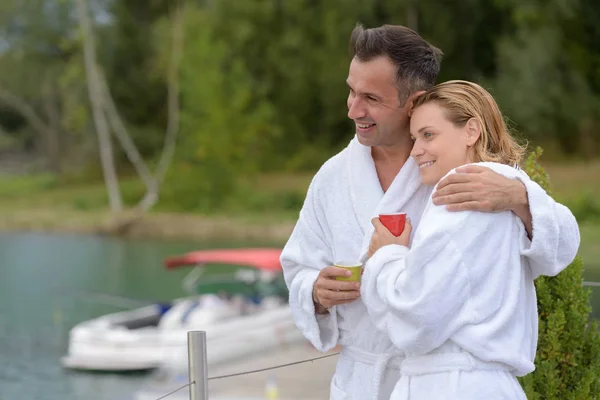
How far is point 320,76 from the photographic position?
72.7ft

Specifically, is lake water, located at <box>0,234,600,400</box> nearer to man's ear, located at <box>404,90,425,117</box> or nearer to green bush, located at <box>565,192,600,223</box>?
green bush, located at <box>565,192,600,223</box>

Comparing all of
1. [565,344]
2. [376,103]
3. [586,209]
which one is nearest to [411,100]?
[376,103]

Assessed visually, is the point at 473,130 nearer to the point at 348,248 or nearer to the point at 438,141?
the point at 438,141

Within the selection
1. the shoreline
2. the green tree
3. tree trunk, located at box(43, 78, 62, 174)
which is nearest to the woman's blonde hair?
the shoreline

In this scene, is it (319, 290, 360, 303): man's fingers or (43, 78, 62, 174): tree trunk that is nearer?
(319, 290, 360, 303): man's fingers

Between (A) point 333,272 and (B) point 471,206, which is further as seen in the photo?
(A) point 333,272

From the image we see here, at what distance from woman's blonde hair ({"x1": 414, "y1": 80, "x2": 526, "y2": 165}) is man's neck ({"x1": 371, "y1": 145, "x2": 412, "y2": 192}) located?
0.52ft

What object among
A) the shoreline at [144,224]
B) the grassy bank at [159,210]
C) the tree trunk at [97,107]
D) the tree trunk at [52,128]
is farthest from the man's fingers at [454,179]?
the tree trunk at [52,128]

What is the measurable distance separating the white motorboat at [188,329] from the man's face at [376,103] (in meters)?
8.63

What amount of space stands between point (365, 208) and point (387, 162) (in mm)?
96

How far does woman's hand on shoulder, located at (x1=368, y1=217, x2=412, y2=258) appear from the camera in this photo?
138cm

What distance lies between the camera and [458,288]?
127 cm

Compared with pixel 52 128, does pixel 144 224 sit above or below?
below

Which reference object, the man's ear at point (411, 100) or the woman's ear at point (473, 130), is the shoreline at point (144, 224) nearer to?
the man's ear at point (411, 100)
